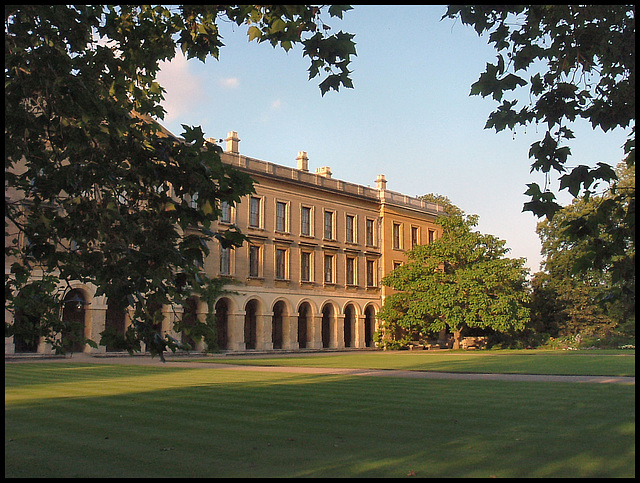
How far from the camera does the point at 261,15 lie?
8.15 metres

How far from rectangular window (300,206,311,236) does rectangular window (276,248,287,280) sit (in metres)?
2.80

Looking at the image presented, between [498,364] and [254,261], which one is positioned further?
[254,261]

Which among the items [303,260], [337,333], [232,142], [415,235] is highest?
[232,142]

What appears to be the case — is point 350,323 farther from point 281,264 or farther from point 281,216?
point 281,216

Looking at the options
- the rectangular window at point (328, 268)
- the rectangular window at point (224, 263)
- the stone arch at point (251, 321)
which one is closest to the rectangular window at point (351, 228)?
the rectangular window at point (328, 268)

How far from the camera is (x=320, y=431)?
957 centimetres

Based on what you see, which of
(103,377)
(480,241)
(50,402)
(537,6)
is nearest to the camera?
(537,6)

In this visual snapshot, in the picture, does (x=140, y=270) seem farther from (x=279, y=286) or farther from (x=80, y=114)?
(x=279, y=286)

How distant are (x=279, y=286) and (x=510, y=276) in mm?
17941

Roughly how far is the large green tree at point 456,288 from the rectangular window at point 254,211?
1328 centimetres

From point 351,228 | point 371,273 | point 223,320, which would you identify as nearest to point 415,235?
point 371,273

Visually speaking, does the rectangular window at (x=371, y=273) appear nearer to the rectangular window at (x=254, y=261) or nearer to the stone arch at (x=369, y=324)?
the stone arch at (x=369, y=324)

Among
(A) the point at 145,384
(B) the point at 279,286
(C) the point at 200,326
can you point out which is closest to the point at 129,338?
(C) the point at 200,326

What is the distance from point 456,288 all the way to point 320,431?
4295 centimetres
